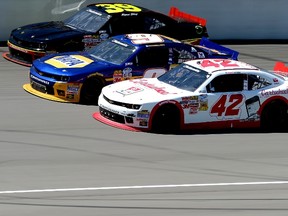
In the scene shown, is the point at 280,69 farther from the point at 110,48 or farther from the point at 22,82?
the point at 22,82

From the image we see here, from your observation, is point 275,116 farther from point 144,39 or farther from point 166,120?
point 144,39

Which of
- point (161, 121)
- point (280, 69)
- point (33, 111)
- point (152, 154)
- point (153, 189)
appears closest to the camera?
point (153, 189)

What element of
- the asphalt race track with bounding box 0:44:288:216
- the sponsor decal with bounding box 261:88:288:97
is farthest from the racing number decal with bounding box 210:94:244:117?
the sponsor decal with bounding box 261:88:288:97

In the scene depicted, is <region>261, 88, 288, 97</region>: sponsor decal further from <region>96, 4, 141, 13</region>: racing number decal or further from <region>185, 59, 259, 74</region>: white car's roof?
<region>96, 4, 141, 13</region>: racing number decal

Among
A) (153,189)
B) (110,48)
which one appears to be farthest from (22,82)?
(153,189)

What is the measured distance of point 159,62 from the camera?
16781mm

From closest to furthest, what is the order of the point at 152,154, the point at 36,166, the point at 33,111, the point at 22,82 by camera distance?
1. the point at 36,166
2. the point at 152,154
3. the point at 33,111
4. the point at 22,82

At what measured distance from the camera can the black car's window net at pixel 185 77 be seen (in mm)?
14594

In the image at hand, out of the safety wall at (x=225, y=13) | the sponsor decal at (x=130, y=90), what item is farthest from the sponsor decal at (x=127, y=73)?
the safety wall at (x=225, y=13)

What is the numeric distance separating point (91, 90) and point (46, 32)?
3.46 metres

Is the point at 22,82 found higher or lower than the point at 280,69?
lower

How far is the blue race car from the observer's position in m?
16.0

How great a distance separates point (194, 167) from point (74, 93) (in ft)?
14.6

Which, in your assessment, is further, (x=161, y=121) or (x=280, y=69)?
(x=280, y=69)
